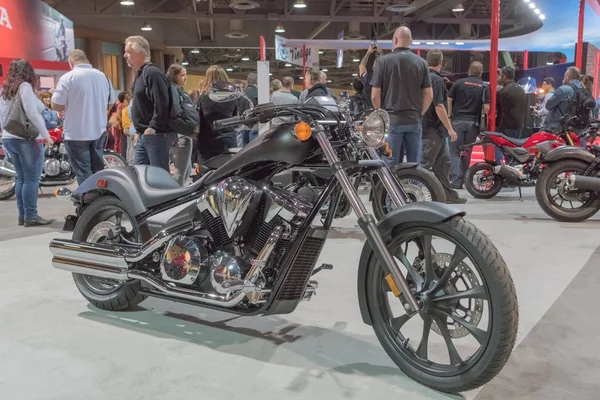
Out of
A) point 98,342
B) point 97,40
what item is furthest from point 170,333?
point 97,40

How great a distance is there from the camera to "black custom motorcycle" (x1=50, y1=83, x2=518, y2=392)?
2.12 meters

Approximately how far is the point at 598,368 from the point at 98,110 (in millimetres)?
4613

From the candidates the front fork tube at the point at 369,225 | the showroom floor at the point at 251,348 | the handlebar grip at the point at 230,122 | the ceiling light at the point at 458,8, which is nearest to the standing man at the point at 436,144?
the showroom floor at the point at 251,348

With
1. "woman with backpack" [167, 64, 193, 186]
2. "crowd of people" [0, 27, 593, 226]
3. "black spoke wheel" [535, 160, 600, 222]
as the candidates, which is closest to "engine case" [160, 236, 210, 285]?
"crowd of people" [0, 27, 593, 226]

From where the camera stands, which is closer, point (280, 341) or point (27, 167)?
point (280, 341)

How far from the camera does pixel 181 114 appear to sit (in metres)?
4.63

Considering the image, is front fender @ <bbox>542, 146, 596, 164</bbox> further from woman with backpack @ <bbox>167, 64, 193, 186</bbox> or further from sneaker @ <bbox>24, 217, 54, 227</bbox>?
sneaker @ <bbox>24, 217, 54, 227</bbox>

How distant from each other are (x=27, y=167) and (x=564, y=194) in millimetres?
5078

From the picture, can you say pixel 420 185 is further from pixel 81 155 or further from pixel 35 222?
pixel 35 222

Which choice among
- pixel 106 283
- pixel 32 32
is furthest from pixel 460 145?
pixel 32 32

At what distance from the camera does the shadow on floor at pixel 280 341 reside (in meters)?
2.40

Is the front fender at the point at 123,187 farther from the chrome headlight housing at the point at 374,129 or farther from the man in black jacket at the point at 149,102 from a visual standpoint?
the man in black jacket at the point at 149,102

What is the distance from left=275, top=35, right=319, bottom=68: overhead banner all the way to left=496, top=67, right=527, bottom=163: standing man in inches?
174

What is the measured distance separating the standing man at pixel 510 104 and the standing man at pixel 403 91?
3031 millimetres
